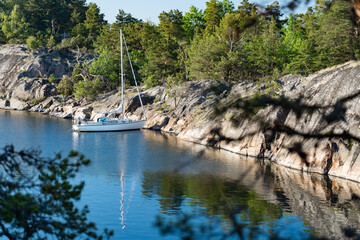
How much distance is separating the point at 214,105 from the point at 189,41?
90.6m

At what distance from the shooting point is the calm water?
22109mm

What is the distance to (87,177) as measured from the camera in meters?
31.6

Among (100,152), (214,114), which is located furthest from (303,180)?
(214,114)

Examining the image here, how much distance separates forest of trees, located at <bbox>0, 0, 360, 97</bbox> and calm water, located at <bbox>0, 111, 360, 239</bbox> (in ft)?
55.4

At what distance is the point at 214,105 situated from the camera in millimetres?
8164

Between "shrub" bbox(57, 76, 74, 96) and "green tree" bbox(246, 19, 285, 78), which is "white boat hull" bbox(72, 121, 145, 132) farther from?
"shrub" bbox(57, 76, 74, 96)

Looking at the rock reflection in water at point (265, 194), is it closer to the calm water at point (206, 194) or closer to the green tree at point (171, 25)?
the calm water at point (206, 194)

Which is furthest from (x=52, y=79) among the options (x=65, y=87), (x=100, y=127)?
(x=100, y=127)

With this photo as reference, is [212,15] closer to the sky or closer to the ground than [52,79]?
closer to the sky

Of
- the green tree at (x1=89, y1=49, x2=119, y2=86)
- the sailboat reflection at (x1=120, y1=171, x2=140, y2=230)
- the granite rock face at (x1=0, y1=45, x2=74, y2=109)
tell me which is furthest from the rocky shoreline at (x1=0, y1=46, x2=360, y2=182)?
the green tree at (x1=89, y1=49, x2=119, y2=86)

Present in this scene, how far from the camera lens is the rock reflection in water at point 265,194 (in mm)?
23094

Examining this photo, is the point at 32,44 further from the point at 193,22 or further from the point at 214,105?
the point at 214,105

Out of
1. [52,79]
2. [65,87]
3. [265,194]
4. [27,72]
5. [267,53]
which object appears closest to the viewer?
[265,194]

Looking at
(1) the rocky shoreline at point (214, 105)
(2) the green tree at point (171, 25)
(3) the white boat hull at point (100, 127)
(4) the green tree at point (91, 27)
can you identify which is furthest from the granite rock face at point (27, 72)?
(3) the white boat hull at point (100, 127)
